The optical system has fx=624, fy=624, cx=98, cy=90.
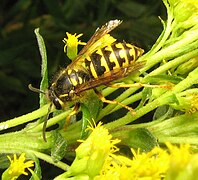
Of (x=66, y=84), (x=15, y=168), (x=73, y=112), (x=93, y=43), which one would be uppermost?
(x=93, y=43)

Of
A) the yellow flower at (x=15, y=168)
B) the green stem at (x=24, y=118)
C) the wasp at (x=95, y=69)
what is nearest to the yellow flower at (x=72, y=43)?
the wasp at (x=95, y=69)

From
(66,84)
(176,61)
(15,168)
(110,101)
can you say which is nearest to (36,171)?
(15,168)

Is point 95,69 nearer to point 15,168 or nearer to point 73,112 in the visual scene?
point 73,112

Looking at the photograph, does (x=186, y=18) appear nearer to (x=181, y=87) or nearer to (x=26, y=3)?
(x=181, y=87)

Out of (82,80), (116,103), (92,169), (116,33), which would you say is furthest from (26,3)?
(92,169)

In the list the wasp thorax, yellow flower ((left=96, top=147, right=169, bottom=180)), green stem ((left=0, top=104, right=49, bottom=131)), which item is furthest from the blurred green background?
yellow flower ((left=96, top=147, right=169, bottom=180))

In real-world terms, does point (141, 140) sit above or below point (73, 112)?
below

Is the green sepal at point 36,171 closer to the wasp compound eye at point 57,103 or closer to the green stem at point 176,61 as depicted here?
the wasp compound eye at point 57,103
